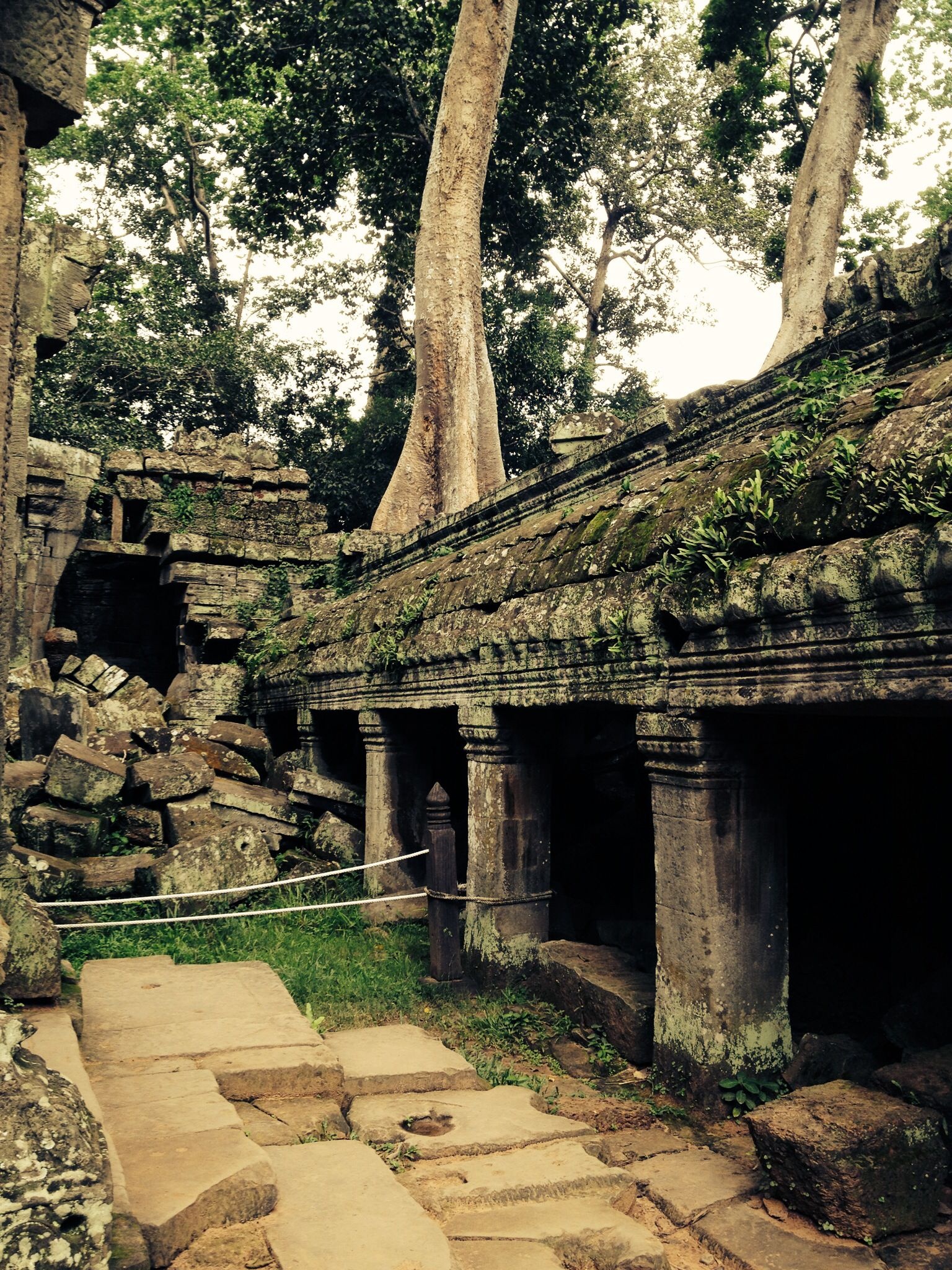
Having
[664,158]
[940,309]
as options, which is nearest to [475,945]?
[940,309]

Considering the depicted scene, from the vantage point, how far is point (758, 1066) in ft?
12.8

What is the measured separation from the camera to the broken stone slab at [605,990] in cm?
446

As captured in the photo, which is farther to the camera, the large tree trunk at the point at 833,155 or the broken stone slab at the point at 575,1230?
the large tree trunk at the point at 833,155

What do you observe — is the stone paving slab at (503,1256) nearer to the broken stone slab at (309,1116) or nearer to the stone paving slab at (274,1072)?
the broken stone slab at (309,1116)

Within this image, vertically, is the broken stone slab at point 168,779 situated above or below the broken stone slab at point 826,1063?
above

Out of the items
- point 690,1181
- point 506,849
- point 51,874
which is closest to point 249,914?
point 506,849

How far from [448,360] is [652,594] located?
10.1 m

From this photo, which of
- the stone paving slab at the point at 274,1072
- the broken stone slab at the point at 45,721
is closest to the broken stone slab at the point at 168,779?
the broken stone slab at the point at 45,721

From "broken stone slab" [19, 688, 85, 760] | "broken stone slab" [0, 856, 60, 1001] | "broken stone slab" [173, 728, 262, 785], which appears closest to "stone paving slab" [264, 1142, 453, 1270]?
"broken stone slab" [0, 856, 60, 1001]

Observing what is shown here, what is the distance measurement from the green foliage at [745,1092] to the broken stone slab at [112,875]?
462 centimetres

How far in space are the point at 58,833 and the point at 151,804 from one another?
0.96 m

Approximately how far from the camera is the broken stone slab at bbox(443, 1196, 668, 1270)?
9.17ft

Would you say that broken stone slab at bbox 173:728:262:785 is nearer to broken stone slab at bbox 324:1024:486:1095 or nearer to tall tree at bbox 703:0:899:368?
broken stone slab at bbox 324:1024:486:1095

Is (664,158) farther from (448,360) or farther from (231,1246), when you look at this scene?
Answer: (231,1246)
